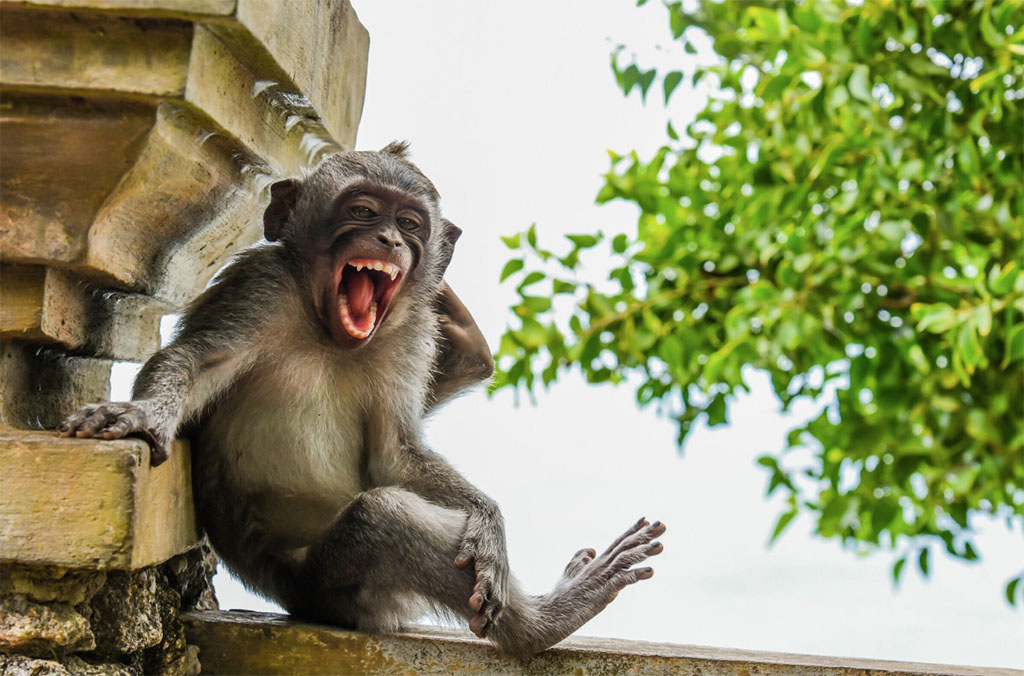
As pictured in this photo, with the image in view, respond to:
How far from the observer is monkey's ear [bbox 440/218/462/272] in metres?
2.12

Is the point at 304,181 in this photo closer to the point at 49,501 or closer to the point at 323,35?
the point at 323,35

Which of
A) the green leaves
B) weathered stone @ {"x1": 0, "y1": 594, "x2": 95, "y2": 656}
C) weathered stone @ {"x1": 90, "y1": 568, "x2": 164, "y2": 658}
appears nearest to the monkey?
weathered stone @ {"x1": 90, "y1": 568, "x2": 164, "y2": 658}

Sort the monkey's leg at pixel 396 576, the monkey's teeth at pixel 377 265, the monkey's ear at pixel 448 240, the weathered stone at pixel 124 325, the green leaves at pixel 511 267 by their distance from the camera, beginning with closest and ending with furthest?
the weathered stone at pixel 124 325
the monkey's leg at pixel 396 576
the monkey's teeth at pixel 377 265
the monkey's ear at pixel 448 240
the green leaves at pixel 511 267

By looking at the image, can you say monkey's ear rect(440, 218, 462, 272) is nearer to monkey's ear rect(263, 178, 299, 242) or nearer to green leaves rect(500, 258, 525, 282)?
monkey's ear rect(263, 178, 299, 242)

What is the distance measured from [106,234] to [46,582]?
1.54ft

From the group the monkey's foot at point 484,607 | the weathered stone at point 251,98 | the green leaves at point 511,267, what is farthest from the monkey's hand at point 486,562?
the green leaves at point 511,267

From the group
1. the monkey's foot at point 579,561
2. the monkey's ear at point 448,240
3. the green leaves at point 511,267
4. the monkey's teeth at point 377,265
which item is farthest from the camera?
the green leaves at point 511,267

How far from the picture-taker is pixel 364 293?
183cm

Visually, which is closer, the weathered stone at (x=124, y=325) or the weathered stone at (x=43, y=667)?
the weathered stone at (x=43, y=667)

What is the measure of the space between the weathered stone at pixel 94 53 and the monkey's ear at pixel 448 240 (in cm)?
89

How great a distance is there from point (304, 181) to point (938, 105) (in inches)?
81.2

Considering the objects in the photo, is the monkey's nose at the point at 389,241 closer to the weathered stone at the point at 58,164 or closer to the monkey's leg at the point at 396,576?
the monkey's leg at the point at 396,576

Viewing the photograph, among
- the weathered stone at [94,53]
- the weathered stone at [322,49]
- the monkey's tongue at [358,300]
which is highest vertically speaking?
the weathered stone at [322,49]

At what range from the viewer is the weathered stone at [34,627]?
129 centimetres
